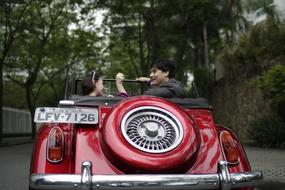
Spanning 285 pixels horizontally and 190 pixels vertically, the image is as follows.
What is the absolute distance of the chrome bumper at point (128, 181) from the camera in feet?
12.9

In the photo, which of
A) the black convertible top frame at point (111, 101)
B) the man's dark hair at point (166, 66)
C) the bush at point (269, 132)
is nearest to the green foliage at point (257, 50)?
the bush at point (269, 132)

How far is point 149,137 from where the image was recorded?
4.31 meters

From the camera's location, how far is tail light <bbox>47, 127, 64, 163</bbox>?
441cm

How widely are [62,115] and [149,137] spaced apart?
750mm

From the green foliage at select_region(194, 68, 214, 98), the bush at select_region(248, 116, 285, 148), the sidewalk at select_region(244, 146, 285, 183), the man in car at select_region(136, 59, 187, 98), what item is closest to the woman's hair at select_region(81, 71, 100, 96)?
the man in car at select_region(136, 59, 187, 98)

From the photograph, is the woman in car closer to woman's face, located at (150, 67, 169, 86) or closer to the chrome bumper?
woman's face, located at (150, 67, 169, 86)

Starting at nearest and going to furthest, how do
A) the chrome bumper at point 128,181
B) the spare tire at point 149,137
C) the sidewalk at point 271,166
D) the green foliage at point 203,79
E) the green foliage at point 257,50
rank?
the chrome bumper at point 128,181 < the spare tire at point 149,137 < the sidewalk at point 271,166 < the green foliage at point 257,50 < the green foliage at point 203,79

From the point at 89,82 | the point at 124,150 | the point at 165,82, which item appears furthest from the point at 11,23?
the point at 124,150

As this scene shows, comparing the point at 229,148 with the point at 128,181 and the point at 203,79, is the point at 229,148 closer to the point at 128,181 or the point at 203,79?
the point at 128,181

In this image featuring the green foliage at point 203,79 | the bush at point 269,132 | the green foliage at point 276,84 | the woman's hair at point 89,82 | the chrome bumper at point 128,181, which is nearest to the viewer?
the chrome bumper at point 128,181

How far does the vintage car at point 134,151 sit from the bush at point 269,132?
11891 millimetres

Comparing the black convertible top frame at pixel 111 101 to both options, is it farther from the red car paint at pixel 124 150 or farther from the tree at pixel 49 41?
the tree at pixel 49 41

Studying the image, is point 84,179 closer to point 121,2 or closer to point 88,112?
point 88,112

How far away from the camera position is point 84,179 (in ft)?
13.0
